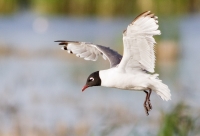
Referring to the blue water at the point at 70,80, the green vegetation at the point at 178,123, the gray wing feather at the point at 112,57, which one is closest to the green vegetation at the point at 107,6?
the blue water at the point at 70,80

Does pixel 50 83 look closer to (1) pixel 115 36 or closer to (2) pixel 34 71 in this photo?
(2) pixel 34 71

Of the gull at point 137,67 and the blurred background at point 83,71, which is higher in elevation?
the gull at point 137,67

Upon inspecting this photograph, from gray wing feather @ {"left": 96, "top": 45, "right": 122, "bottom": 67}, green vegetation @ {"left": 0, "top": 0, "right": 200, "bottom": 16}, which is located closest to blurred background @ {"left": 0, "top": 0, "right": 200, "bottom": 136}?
green vegetation @ {"left": 0, "top": 0, "right": 200, "bottom": 16}

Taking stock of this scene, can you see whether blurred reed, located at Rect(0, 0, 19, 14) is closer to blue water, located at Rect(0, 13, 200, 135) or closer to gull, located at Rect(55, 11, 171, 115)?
blue water, located at Rect(0, 13, 200, 135)

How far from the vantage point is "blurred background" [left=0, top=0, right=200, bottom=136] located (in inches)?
229

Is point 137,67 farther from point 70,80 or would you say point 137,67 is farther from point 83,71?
point 83,71

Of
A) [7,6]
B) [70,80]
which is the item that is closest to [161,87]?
[70,80]

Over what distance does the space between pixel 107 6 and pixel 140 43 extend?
10.1 m

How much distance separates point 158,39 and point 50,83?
238 cm

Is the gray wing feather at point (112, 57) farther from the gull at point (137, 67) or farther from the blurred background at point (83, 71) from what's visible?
the blurred background at point (83, 71)

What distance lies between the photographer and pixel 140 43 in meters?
3.90

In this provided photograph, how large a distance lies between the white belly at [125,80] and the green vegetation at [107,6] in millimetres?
8908

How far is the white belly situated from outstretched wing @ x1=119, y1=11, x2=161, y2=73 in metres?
0.05

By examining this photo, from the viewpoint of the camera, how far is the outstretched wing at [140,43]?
3.76 metres
